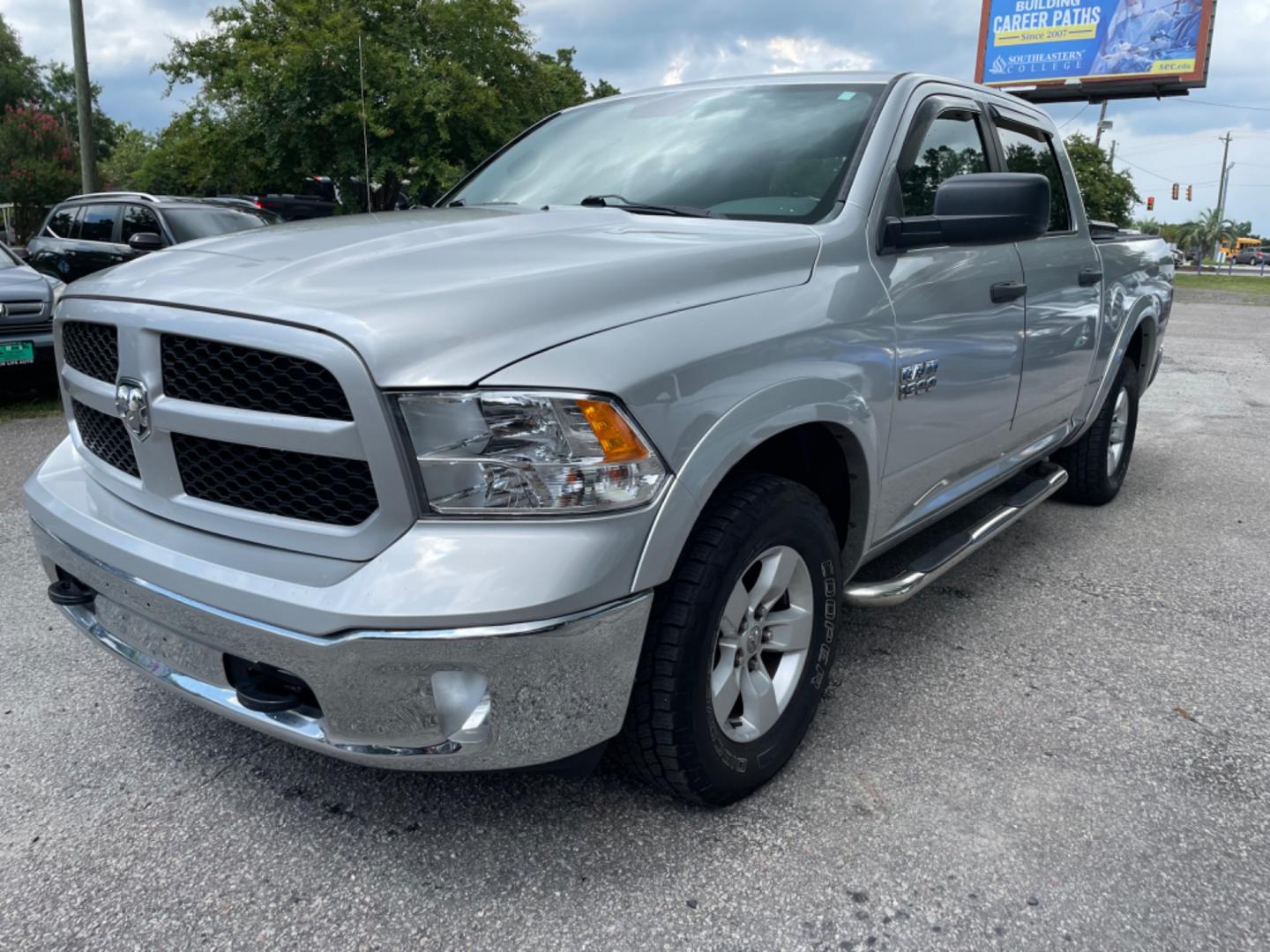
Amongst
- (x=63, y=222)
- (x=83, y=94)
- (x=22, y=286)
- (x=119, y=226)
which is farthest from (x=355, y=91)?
(x=22, y=286)

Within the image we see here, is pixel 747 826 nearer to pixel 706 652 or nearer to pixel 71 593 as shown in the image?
pixel 706 652

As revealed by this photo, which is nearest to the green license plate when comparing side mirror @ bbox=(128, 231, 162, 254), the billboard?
side mirror @ bbox=(128, 231, 162, 254)

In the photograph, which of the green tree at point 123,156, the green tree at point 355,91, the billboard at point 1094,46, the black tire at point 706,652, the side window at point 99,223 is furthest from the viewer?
the green tree at point 123,156

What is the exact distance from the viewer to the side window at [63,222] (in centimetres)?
1073

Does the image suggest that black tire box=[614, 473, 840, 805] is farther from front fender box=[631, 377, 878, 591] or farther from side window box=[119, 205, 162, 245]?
side window box=[119, 205, 162, 245]

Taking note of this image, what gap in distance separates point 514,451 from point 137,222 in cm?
938

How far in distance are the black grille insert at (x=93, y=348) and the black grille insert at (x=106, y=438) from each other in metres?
0.10

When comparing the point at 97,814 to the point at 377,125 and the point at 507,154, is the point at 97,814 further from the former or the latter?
the point at 377,125

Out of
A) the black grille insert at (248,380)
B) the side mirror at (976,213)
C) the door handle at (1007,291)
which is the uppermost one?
the side mirror at (976,213)

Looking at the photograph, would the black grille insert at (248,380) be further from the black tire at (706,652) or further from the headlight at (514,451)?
the black tire at (706,652)

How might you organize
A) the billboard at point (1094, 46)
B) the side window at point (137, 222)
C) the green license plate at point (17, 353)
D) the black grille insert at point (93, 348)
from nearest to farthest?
the black grille insert at point (93, 348)
the green license plate at point (17, 353)
the side window at point (137, 222)
the billboard at point (1094, 46)

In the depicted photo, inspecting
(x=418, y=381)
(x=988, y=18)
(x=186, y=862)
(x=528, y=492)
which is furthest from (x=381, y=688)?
(x=988, y=18)

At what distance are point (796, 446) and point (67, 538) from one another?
1.73 meters

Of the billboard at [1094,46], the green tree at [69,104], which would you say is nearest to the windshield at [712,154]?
the billboard at [1094,46]
